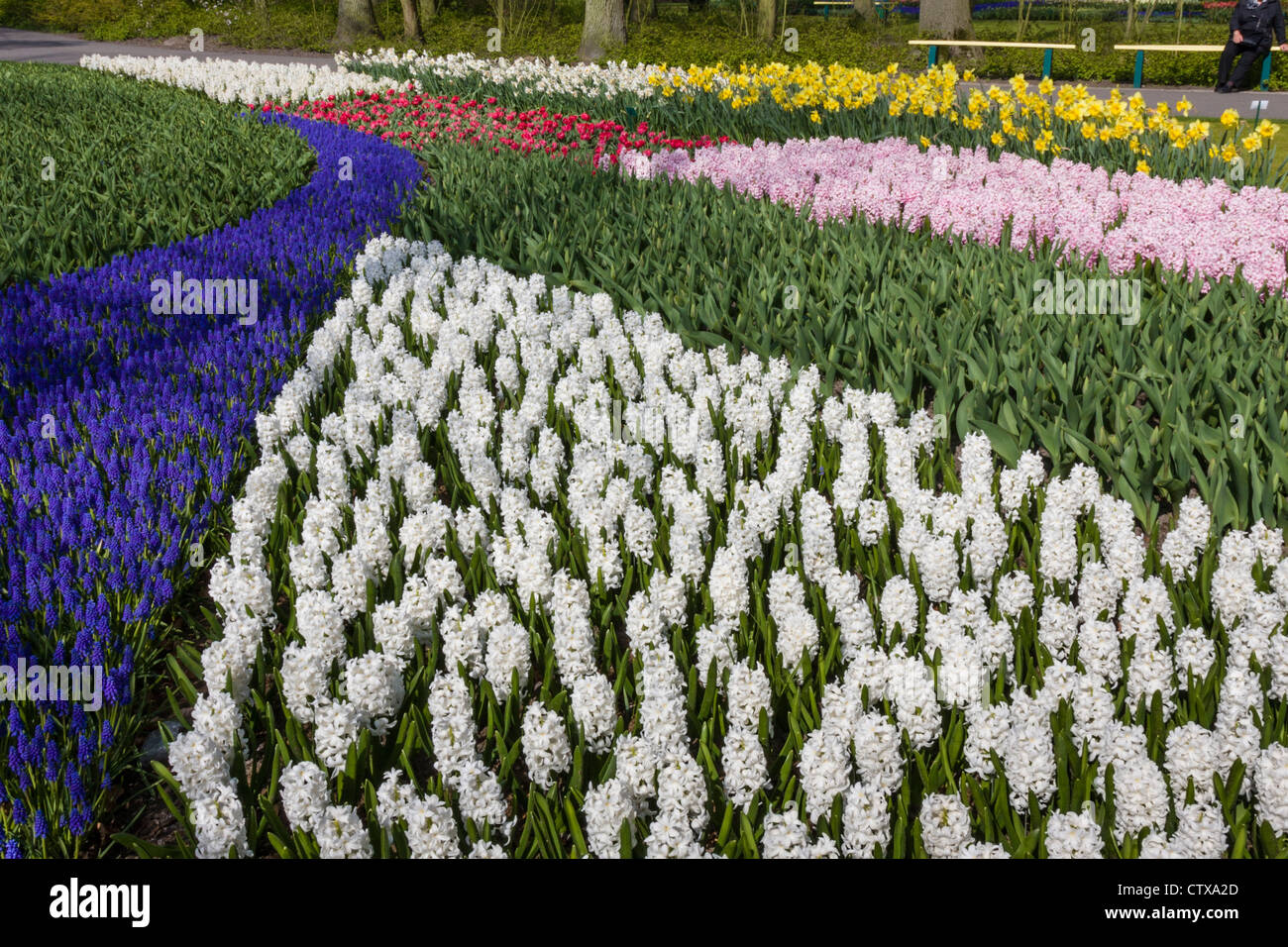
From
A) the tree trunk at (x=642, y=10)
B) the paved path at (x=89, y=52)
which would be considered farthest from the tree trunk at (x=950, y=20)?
the paved path at (x=89, y=52)

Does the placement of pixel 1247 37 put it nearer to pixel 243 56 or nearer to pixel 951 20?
pixel 951 20

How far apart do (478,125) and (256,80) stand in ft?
17.9

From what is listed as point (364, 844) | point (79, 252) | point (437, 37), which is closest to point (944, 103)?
point (79, 252)

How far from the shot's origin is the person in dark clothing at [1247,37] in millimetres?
14586

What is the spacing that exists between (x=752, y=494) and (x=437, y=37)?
26.5 meters

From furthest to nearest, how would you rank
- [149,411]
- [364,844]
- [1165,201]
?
1. [1165,201]
2. [149,411]
3. [364,844]

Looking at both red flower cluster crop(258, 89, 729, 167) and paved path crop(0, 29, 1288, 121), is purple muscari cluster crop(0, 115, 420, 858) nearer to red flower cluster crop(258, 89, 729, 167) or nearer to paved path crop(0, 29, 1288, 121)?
red flower cluster crop(258, 89, 729, 167)

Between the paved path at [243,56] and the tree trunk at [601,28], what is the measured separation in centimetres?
546

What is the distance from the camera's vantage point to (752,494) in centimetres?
338

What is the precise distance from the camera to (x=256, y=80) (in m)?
14.9

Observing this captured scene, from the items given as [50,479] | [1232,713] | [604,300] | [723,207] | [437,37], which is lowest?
[1232,713]

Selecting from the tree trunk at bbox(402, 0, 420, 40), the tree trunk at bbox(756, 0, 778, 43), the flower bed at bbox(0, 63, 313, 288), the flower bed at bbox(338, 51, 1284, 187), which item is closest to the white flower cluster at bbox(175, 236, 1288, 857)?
the flower bed at bbox(0, 63, 313, 288)

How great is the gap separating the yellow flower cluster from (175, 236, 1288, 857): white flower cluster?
16.7ft

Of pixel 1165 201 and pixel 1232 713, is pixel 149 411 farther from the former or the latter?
pixel 1165 201
